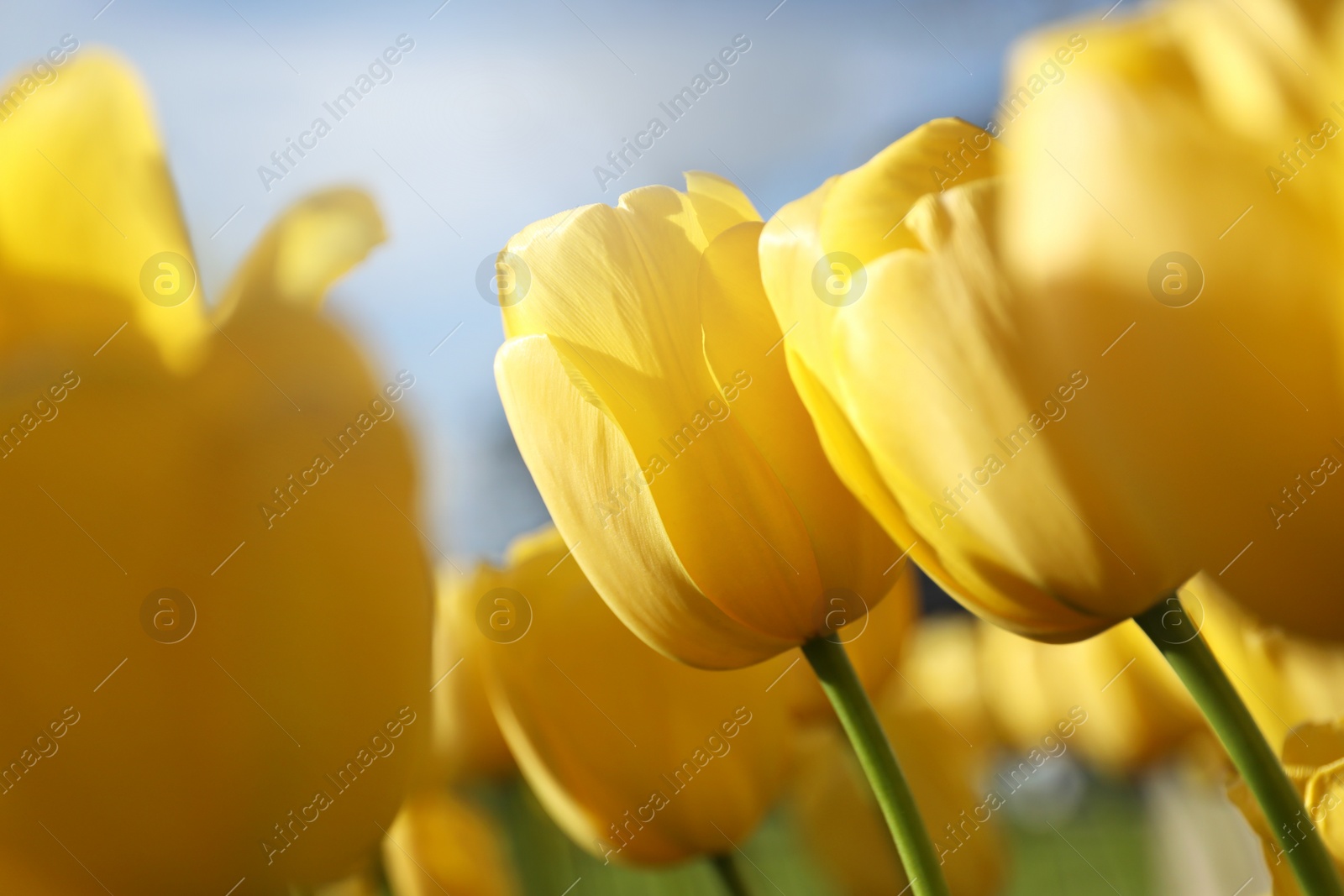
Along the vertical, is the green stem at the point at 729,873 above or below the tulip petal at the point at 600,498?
below

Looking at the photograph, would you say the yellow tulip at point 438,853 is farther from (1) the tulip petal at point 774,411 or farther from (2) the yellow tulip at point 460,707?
(1) the tulip petal at point 774,411

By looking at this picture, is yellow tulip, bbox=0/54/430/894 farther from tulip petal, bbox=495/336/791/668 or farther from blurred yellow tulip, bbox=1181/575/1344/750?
blurred yellow tulip, bbox=1181/575/1344/750

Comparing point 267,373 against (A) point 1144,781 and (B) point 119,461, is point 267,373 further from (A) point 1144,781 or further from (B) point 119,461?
(A) point 1144,781

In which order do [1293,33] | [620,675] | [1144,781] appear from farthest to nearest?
1. [1144,781]
2. [620,675]
3. [1293,33]

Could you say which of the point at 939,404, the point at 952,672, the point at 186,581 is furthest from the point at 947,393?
the point at 952,672

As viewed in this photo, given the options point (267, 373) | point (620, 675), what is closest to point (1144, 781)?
point (620, 675)

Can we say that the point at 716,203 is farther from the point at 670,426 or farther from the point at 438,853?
the point at 438,853

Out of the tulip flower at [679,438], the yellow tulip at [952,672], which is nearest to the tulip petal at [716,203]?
the tulip flower at [679,438]
